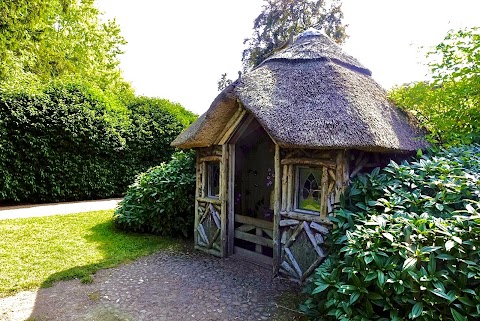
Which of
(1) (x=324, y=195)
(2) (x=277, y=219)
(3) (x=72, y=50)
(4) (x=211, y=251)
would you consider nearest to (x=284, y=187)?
(2) (x=277, y=219)

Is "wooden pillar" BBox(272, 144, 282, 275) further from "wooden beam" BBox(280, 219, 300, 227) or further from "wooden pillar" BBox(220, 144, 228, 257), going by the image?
"wooden pillar" BBox(220, 144, 228, 257)

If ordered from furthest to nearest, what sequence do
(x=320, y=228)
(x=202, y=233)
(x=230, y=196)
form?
(x=202, y=233) < (x=230, y=196) < (x=320, y=228)

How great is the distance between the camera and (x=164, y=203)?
23.0 feet

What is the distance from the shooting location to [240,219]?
5895 millimetres

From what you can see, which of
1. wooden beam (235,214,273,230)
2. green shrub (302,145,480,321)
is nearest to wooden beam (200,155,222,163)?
wooden beam (235,214,273,230)

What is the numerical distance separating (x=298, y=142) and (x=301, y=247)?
5.37ft

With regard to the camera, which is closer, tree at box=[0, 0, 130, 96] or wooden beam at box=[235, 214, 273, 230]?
wooden beam at box=[235, 214, 273, 230]

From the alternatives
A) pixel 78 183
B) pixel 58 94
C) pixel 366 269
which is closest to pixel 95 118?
pixel 58 94

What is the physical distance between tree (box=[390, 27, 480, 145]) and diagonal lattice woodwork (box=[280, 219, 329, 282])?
2650mm

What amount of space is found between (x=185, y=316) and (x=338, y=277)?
6.19 feet

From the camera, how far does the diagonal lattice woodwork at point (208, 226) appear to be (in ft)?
19.3

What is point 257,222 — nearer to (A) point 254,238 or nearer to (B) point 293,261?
(A) point 254,238

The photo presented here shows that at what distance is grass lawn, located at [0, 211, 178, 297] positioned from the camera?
4746mm

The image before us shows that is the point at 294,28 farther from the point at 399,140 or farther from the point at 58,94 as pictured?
the point at 399,140
